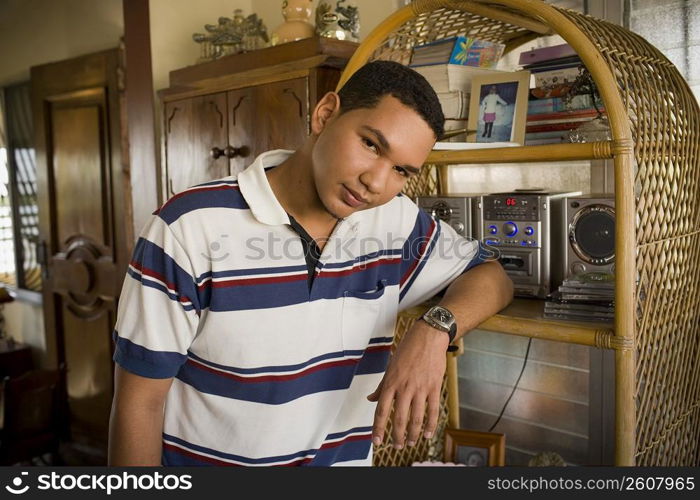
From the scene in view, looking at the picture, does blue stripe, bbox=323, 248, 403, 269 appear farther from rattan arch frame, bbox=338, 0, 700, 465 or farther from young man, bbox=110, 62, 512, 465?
rattan arch frame, bbox=338, 0, 700, 465

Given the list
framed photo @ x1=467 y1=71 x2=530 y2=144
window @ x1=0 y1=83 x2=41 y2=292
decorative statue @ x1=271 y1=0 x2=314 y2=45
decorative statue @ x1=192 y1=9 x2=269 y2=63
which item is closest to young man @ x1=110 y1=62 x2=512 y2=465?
framed photo @ x1=467 y1=71 x2=530 y2=144

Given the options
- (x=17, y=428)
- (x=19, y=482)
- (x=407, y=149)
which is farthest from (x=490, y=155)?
(x=17, y=428)

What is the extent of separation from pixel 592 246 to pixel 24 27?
3.72m

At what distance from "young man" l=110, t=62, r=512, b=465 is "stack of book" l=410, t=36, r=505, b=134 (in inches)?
22.7

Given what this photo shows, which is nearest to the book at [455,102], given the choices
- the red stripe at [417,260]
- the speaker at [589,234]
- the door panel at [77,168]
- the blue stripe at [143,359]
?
the speaker at [589,234]

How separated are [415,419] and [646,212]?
2.14 ft

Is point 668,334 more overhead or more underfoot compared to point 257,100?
more underfoot

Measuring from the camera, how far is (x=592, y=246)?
152 centimetres

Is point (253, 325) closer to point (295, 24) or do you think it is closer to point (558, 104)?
point (558, 104)

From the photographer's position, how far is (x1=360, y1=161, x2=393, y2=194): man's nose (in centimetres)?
108

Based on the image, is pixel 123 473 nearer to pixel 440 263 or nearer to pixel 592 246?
pixel 440 263

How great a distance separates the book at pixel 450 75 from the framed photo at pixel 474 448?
0.94 metres

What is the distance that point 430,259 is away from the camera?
4.56ft

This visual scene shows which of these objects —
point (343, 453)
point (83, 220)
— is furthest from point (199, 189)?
point (83, 220)
